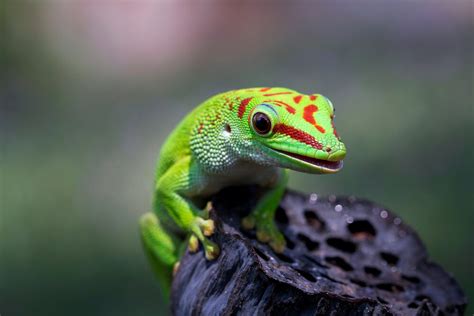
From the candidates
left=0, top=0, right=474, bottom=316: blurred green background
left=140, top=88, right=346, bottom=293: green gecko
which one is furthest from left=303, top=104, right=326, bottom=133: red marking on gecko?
left=0, top=0, right=474, bottom=316: blurred green background

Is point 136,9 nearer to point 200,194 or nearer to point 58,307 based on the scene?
point 58,307

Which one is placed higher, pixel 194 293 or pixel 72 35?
pixel 72 35

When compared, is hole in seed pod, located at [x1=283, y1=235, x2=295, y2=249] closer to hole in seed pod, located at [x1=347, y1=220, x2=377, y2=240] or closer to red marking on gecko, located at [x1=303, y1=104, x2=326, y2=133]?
hole in seed pod, located at [x1=347, y1=220, x2=377, y2=240]

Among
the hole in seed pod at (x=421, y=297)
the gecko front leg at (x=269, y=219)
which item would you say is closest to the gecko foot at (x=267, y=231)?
the gecko front leg at (x=269, y=219)

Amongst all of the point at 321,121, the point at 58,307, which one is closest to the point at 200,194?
the point at 321,121

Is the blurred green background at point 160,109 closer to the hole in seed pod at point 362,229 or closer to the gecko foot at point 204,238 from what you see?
the hole in seed pod at point 362,229

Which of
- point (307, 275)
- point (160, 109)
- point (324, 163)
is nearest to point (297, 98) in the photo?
point (324, 163)

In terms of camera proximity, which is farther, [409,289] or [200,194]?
[200,194]
